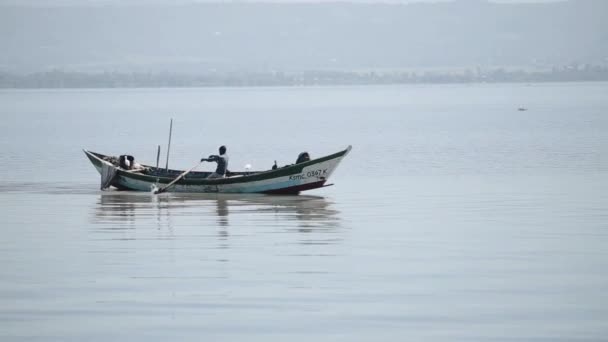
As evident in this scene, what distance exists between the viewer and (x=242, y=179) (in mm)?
34000

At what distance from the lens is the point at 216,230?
26.7 metres

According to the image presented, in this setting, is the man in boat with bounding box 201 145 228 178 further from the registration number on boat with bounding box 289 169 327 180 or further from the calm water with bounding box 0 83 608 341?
the registration number on boat with bounding box 289 169 327 180

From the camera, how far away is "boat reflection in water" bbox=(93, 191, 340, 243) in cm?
2731

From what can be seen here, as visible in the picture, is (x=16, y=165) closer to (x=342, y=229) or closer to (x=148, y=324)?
(x=342, y=229)

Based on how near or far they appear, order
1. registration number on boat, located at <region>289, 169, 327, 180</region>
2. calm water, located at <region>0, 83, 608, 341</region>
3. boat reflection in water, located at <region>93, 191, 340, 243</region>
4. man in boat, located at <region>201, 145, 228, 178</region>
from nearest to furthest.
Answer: calm water, located at <region>0, 83, 608, 341</region> → boat reflection in water, located at <region>93, 191, 340, 243</region> → registration number on boat, located at <region>289, 169, 327, 180</region> → man in boat, located at <region>201, 145, 228, 178</region>

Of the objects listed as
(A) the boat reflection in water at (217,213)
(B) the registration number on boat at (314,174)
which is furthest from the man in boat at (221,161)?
(B) the registration number on boat at (314,174)

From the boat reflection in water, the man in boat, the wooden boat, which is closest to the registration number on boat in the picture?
the wooden boat

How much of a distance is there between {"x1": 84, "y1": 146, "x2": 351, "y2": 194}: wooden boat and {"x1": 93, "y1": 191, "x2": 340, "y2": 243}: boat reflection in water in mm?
227

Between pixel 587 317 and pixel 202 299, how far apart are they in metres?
5.65

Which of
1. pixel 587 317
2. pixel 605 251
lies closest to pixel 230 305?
pixel 587 317

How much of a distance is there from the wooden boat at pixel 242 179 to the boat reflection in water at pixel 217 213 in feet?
0.74

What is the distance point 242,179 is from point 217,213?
12.8 ft

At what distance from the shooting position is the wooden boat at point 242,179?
3312 cm

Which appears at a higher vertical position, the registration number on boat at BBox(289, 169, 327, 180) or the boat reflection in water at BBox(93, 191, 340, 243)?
the registration number on boat at BBox(289, 169, 327, 180)
